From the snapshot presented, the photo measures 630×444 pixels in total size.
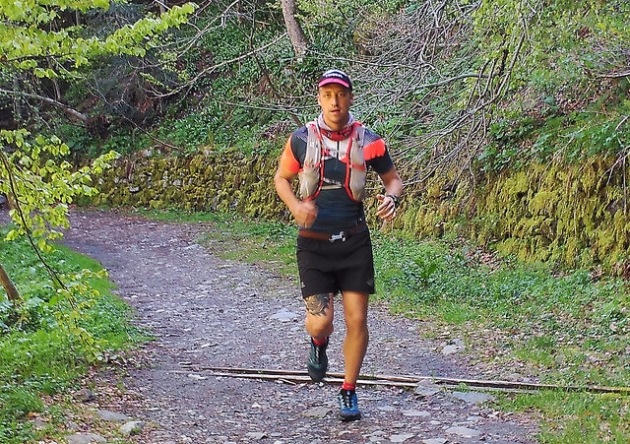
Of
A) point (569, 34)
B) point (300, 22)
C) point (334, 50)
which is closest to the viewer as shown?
point (569, 34)

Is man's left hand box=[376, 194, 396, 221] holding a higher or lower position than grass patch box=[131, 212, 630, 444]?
higher

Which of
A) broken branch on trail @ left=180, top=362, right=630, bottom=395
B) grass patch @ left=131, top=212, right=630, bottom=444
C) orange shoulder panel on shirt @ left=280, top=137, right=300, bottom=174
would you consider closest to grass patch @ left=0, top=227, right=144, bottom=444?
broken branch on trail @ left=180, top=362, right=630, bottom=395

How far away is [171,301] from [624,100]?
612 centimetres

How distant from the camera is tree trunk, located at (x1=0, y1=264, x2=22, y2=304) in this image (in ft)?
19.7

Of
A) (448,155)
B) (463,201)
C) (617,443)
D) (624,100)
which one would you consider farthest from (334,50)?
(617,443)

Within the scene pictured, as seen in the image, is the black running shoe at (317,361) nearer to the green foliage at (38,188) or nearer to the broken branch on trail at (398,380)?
the broken branch on trail at (398,380)

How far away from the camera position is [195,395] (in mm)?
5262

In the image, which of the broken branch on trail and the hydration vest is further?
the broken branch on trail

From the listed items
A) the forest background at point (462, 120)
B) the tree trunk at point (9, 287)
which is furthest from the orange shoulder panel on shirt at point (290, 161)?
the tree trunk at point (9, 287)

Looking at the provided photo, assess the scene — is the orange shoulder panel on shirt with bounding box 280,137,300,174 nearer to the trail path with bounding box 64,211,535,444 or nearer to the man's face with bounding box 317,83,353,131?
the man's face with bounding box 317,83,353,131

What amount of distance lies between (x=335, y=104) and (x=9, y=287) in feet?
12.1

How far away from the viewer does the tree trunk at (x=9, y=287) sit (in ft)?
19.7

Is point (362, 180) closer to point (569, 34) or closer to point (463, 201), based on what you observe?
point (569, 34)

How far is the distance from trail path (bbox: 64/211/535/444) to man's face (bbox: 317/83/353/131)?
75.0 inches
